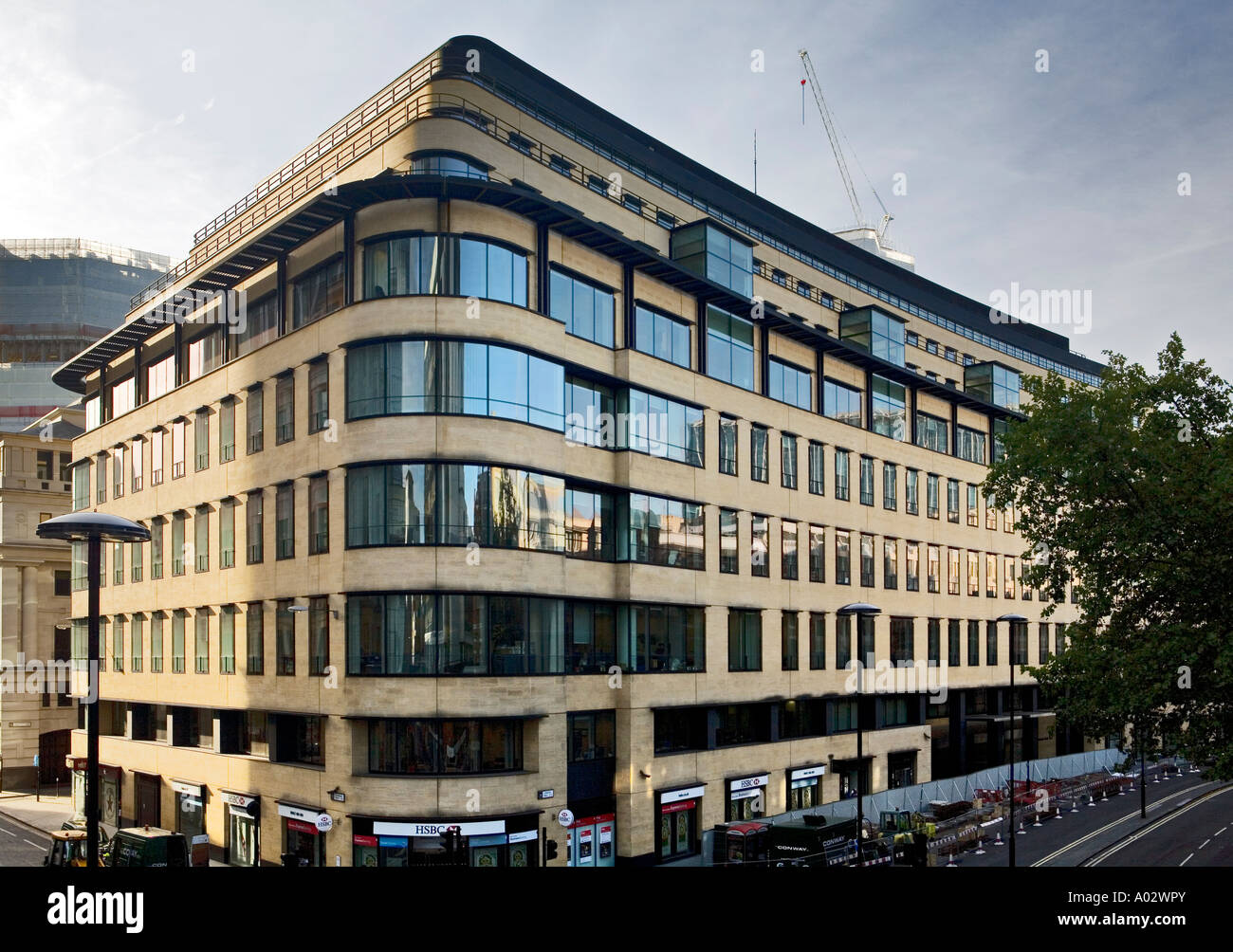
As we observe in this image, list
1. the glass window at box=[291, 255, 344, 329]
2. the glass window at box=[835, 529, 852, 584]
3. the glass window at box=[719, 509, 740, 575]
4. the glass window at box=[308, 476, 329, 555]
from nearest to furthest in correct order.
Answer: the glass window at box=[308, 476, 329, 555], the glass window at box=[291, 255, 344, 329], the glass window at box=[719, 509, 740, 575], the glass window at box=[835, 529, 852, 584]

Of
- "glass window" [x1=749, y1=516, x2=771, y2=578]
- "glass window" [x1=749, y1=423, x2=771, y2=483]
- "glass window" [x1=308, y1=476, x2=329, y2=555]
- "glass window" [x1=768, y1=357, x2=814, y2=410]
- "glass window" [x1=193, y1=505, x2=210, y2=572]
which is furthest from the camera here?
"glass window" [x1=768, y1=357, x2=814, y2=410]

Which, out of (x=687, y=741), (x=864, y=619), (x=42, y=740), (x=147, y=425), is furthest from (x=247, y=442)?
(x=42, y=740)

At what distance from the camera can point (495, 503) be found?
3678 centimetres

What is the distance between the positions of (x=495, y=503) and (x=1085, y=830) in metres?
37.9

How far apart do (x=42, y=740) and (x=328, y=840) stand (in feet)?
149

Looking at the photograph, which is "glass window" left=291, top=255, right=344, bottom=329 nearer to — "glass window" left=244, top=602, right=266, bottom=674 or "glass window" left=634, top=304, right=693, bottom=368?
"glass window" left=244, top=602, right=266, bottom=674

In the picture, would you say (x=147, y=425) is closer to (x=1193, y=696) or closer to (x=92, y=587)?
(x=92, y=587)

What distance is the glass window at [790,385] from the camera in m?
53.9

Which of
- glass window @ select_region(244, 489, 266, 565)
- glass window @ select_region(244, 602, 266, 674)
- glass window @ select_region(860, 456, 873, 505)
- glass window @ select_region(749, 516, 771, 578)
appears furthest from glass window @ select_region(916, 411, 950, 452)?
glass window @ select_region(244, 602, 266, 674)

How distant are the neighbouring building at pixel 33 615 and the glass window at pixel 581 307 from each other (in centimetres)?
4557

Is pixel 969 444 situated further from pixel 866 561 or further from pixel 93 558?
pixel 93 558

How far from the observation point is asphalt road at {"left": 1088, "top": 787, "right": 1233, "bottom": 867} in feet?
148

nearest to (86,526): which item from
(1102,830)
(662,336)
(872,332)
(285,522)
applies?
(285,522)

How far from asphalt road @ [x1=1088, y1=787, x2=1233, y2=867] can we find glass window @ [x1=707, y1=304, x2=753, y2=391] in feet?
82.9
